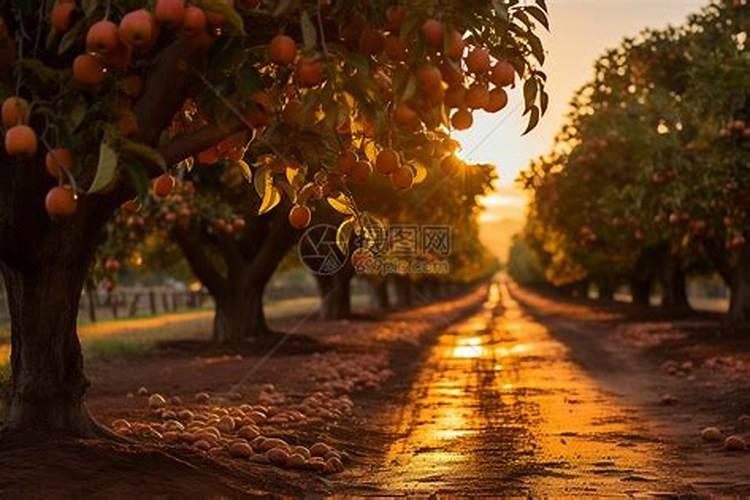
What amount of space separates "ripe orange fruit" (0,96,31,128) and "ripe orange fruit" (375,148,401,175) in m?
2.23

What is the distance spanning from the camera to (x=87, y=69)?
20.0 ft

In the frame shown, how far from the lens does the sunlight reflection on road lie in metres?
8.96

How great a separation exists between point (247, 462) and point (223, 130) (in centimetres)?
348

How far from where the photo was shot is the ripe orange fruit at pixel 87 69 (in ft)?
19.9

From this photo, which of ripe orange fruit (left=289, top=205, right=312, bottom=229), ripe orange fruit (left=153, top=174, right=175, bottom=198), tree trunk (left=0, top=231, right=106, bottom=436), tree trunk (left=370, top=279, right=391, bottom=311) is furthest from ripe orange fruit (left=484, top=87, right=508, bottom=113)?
tree trunk (left=370, top=279, right=391, bottom=311)

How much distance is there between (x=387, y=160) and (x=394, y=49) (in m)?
0.80

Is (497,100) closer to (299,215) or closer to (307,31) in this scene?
(307,31)

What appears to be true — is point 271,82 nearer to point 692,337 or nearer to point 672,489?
point 672,489

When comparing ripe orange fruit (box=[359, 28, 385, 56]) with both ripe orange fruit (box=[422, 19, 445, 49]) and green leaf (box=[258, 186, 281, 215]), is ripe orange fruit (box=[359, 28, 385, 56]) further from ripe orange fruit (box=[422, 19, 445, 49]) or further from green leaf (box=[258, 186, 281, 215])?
green leaf (box=[258, 186, 281, 215])

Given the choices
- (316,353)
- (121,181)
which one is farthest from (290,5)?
(316,353)

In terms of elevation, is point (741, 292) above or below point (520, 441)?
above

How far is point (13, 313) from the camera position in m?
8.94

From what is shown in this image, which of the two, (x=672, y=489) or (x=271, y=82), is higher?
(x=271, y=82)

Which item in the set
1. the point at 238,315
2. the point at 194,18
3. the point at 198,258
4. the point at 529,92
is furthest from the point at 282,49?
the point at 238,315
